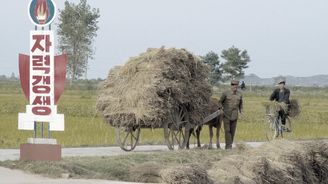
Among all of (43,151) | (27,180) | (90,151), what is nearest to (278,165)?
(43,151)

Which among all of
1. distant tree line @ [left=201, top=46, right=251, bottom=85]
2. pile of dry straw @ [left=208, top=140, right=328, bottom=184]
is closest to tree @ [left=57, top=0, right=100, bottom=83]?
distant tree line @ [left=201, top=46, right=251, bottom=85]

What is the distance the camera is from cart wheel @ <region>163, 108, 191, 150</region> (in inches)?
760

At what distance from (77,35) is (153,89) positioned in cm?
6308

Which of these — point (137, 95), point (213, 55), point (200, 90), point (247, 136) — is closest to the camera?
point (137, 95)

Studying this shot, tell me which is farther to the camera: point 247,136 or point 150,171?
point 247,136


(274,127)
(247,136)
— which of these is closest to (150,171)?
(274,127)

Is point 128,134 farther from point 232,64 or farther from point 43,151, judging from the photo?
point 232,64

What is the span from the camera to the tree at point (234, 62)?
105 m

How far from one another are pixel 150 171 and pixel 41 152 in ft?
7.10

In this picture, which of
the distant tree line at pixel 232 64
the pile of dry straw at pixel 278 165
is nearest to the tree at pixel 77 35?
the distant tree line at pixel 232 64

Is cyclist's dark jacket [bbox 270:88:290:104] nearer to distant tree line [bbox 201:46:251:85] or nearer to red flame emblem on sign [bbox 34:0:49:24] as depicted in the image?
red flame emblem on sign [bbox 34:0:49:24]

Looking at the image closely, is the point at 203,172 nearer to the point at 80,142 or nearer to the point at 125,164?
the point at 125,164

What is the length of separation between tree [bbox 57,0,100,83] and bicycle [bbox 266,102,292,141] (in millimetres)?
56603

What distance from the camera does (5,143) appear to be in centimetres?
2286
